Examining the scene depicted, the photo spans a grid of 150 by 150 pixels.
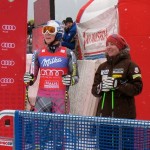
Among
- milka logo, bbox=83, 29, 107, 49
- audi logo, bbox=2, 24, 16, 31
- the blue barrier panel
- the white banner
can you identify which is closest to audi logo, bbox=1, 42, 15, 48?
audi logo, bbox=2, 24, 16, 31

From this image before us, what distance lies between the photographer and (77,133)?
3.71m

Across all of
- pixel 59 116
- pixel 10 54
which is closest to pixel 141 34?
pixel 10 54

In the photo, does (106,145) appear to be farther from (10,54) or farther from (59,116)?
(10,54)

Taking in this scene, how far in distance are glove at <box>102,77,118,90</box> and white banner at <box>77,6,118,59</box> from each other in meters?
2.26

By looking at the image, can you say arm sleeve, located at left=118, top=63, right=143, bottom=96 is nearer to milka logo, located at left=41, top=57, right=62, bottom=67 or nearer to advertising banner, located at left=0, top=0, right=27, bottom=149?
milka logo, located at left=41, top=57, right=62, bottom=67

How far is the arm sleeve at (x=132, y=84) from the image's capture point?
480cm

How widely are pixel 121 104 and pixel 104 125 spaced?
1394mm

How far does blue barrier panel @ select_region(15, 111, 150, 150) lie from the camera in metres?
3.46

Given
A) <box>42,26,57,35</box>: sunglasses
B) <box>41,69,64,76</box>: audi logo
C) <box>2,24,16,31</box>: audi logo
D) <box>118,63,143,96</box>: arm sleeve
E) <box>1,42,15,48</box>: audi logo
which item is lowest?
<box>118,63,143,96</box>: arm sleeve

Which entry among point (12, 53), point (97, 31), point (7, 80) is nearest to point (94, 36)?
point (97, 31)

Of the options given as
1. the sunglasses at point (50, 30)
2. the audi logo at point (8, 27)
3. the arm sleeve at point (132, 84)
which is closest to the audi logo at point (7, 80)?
the audi logo at point (8, 27)

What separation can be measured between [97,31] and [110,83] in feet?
11.1

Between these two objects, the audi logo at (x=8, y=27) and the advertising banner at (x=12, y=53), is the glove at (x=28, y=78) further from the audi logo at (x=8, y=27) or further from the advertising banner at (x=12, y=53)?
the audi logo at (x=8, y=27)

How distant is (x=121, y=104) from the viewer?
4930 millimetres
